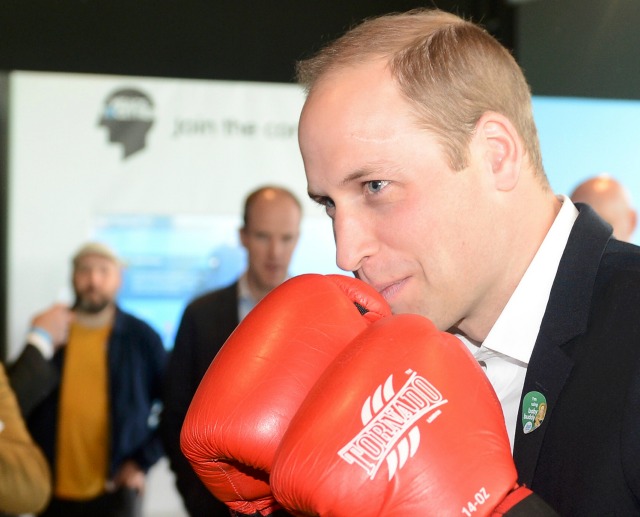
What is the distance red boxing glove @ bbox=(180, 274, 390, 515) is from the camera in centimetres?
95

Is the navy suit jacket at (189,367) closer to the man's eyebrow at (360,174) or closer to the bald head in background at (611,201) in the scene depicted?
the bald head in background at (611,201)

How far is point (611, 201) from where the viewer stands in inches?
127

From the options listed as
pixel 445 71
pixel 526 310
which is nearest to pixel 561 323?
pixel 526 310

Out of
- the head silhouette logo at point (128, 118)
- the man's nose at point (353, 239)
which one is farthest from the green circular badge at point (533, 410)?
the head silhouette logo at point (128, 118)

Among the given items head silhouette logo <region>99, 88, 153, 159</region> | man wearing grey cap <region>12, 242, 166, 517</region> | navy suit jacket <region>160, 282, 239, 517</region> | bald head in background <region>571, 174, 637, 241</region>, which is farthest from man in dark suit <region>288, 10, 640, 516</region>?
head silhouette logo <region>99, 88, 153, 159</region>

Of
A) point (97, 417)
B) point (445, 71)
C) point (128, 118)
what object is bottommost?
point (97, 417)

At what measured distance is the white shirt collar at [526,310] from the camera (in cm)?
114

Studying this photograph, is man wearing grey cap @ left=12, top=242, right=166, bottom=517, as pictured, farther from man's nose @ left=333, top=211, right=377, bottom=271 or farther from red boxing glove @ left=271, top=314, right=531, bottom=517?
red boxing glove @ left=271, top=314, right=531, bottom=517

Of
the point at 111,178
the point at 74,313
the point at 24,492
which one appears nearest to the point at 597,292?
the point at 24,492

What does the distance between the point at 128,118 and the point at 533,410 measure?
3.27 m

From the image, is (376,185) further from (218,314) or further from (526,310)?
(218,314)

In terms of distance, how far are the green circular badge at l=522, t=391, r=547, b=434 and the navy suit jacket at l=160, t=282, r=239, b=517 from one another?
173 cm

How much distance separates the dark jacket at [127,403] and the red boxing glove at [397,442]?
2.51m

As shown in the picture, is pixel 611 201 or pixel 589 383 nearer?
pixel 589 383
